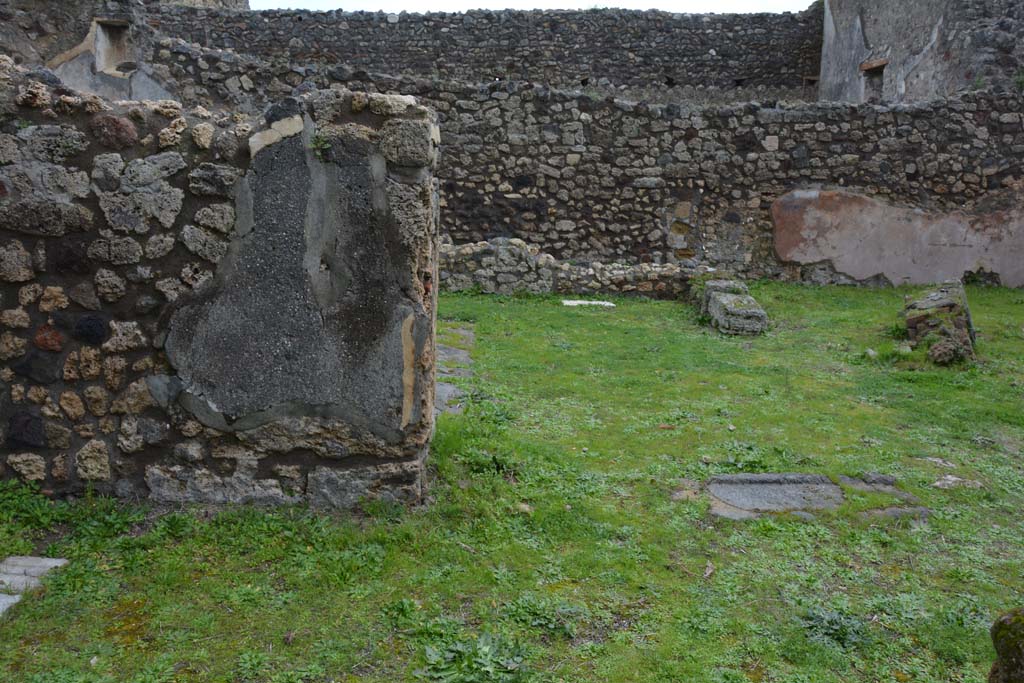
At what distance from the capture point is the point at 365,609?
2873mm

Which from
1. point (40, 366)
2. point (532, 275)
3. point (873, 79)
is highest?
point (873, 79)

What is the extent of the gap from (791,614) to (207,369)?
257 cm

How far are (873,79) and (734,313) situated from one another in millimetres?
10613

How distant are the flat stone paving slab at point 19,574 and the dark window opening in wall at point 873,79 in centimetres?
1653

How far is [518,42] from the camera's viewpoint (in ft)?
56.4

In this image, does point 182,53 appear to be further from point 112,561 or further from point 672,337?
point 112,561

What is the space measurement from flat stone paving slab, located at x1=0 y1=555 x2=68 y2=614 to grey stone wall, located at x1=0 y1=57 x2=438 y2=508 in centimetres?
44

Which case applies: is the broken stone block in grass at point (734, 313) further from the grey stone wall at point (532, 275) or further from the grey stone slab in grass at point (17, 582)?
the grey stone slab in grass at point (17, 582)

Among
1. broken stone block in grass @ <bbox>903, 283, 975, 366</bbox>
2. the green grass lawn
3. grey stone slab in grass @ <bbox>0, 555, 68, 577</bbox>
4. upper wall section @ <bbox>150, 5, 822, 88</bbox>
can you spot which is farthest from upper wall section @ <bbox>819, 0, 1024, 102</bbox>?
grey stone slab in grass @ <bbox>0, 555, 68, 577</bbox>

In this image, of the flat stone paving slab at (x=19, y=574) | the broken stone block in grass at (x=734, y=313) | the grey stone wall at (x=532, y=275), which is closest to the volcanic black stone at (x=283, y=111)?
the flat stone paving slab at (x=19, y=574)

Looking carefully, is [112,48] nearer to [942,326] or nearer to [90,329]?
[90,329]

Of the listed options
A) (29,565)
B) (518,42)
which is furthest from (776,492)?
(518,42)

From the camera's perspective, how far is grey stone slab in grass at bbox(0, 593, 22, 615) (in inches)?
108

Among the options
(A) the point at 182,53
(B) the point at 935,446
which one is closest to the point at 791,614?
(B) the point at 935,446
